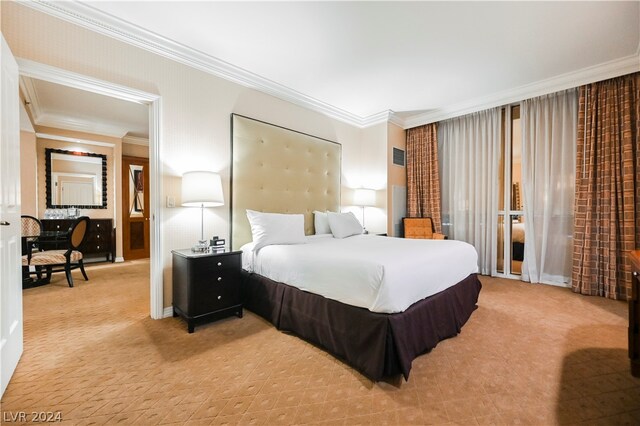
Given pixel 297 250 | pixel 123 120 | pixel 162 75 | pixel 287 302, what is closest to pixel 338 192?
pixel 297 250

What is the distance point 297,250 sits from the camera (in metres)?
2.57

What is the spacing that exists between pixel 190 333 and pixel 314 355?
1.14 metres

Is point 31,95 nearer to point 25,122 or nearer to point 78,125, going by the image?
point 25,122

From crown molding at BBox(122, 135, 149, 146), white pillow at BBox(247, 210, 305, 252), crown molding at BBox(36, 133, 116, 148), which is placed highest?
crown molding at BBox(122, 135, 149, 146)

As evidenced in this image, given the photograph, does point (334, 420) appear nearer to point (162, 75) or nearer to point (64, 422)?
point (64, 422)

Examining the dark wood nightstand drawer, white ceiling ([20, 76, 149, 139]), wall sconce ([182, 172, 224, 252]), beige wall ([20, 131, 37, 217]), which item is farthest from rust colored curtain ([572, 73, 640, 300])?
beige wall ([20, 131, 37, 217])

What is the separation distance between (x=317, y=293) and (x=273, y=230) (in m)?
1.03

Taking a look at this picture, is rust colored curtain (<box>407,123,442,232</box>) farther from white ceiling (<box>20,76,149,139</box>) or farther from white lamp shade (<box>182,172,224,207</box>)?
white ceiling (<box>20,76,149,139</box>)

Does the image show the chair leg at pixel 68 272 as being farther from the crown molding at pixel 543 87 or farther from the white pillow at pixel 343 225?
the crown molding at pixel 543 87

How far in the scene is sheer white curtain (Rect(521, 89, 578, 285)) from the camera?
3725 mm

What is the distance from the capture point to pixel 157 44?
268cm

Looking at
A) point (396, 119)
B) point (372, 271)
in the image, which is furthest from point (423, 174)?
point (372, 271)

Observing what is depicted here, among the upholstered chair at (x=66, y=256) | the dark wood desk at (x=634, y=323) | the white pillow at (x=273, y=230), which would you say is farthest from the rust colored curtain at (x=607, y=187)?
the upholstered chair at (x=66, y=256)

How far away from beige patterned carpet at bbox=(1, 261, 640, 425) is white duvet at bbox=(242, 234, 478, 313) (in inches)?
18.7
